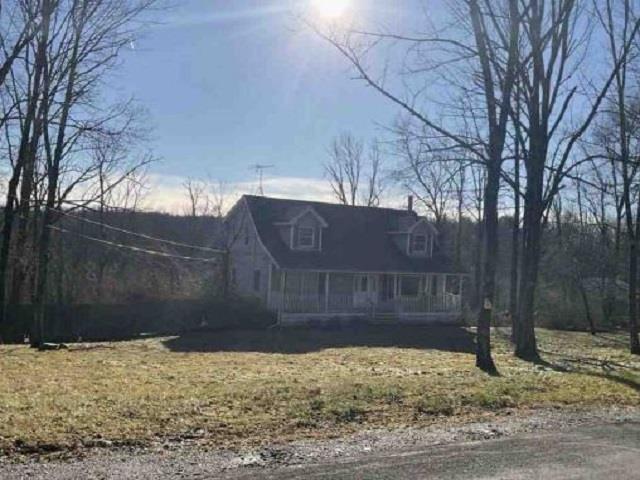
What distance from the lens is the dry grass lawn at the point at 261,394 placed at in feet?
23.9

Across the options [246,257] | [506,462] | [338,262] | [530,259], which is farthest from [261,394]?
[246,257]

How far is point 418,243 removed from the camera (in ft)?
132

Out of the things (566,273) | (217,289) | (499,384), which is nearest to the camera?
(499,384)

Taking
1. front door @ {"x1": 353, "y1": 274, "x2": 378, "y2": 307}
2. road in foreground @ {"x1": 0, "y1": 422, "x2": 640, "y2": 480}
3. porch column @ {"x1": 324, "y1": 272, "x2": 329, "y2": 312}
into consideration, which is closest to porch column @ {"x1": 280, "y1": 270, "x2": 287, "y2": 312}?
porch column @ {"x1": 324, "y1": 272, "x2": 329, "y2": 312}

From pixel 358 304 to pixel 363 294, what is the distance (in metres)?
0.82

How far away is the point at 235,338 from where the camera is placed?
28.2 m

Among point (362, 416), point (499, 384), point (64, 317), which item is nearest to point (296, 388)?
point (362, 416)

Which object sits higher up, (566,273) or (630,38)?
(630,38)

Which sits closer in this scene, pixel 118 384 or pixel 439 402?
pixel 439 402

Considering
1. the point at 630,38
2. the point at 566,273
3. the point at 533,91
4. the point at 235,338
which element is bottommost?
the point at 235,338

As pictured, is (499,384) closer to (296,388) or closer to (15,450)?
(296,388)

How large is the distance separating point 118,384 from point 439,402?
15.9 feet

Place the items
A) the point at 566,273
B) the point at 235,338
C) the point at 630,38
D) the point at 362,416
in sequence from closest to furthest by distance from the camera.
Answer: the point at 362,416
the point at 630,38
the point at 235,338
the point at 566,273

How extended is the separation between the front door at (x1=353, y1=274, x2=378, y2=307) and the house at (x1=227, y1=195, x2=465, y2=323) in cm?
5
